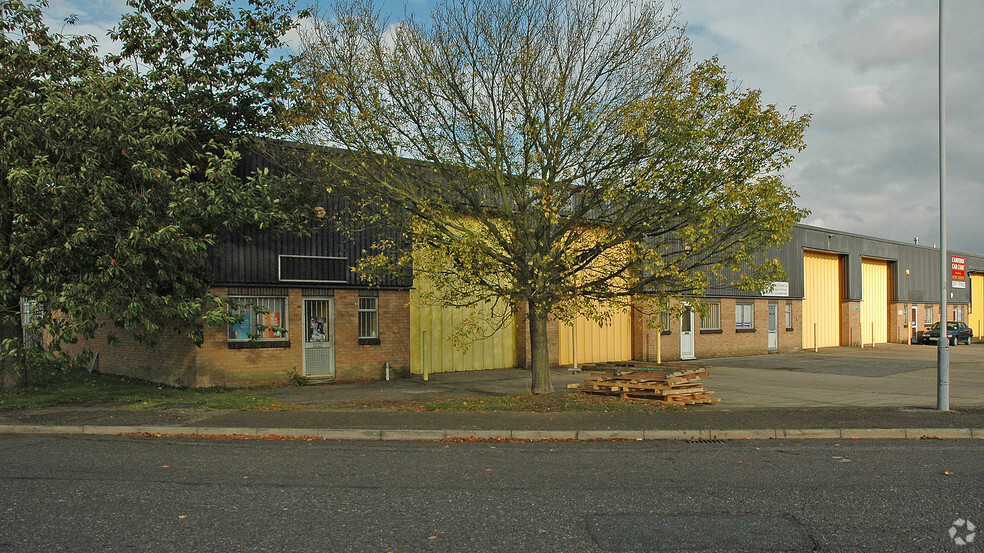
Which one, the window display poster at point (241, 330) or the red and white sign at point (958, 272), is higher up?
the red and white sign at point (958, 272)

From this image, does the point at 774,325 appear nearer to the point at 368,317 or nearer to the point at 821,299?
the point at 821,299

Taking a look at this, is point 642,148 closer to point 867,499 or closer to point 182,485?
point 867,499

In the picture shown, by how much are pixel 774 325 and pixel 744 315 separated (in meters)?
2.74

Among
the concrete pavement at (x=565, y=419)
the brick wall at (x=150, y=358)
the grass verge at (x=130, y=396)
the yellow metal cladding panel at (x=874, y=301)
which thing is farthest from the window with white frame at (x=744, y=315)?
the brick wall at (x=150, y=358)

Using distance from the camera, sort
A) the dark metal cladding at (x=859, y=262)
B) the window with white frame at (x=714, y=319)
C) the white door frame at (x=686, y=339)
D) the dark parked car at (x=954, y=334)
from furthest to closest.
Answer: the dark parked car at (x=954, y=334)
the dark metal cladding at (x=859, y=262)
the window with white frame at (x=714, y=319)
the white door frame at (x=686, y=339)

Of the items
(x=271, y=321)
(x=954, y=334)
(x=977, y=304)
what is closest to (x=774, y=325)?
(x=954, y=334)

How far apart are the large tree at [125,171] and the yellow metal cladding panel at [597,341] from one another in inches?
476

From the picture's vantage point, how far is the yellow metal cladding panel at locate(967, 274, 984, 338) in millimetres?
55969

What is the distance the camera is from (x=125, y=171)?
46.0ft

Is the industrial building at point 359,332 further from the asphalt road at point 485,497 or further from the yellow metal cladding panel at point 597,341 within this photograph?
the asphalt road at point 485,497

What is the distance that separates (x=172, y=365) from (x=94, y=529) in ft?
42.1

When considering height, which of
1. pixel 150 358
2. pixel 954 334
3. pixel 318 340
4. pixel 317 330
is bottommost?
pixel 954 334

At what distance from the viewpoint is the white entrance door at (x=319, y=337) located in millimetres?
18453

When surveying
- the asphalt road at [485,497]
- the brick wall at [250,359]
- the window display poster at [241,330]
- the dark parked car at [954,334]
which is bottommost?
the dark parked car at [954,334]
